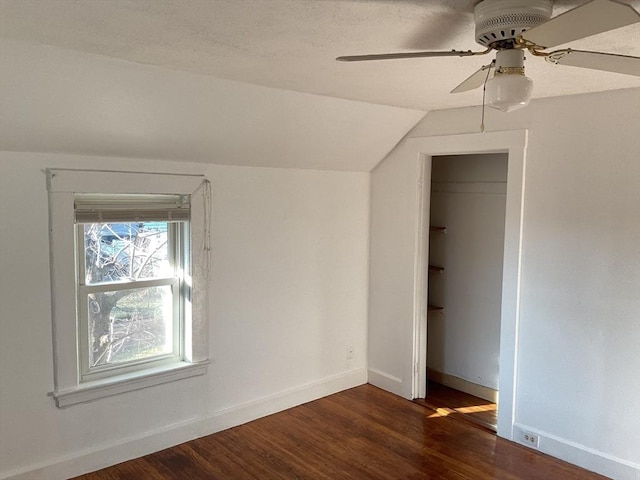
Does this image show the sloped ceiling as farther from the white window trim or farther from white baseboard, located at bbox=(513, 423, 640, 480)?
white baseboard, located at bbox=(513, 423, 640, 480)

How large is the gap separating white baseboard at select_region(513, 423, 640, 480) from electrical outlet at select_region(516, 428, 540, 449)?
19 millimetres

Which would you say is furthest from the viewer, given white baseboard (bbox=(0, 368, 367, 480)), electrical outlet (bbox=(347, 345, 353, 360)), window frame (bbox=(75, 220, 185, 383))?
electrical outlet (bbox=(347, 345, 353, 360))

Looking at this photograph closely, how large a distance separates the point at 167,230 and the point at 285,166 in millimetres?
962

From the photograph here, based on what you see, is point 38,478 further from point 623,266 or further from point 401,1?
point 623,266

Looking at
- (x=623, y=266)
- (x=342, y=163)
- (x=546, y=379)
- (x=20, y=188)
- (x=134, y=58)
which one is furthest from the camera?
(x=342, y=163)

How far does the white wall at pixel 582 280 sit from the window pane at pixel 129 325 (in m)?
2.34

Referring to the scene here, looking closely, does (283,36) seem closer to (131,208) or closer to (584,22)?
(584,22)

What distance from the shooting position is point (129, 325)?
132 inches

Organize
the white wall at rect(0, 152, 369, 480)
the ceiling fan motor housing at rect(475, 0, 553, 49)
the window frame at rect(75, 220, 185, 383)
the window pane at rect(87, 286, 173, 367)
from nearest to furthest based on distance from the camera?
the ceiling fan motor housing at rect(475, 0, 553, 49) → the white wall at rect(0, 152, 369, 480) → the window frame at rect(75, 220, 185, 383) → the window pane at rect(87, 286, 173, 367)

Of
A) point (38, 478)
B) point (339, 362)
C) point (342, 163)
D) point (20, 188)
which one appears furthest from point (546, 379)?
point (20, 188)

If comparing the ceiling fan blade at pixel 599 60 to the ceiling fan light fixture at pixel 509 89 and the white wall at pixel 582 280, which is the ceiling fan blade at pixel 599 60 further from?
the white wall at pixel 582 280

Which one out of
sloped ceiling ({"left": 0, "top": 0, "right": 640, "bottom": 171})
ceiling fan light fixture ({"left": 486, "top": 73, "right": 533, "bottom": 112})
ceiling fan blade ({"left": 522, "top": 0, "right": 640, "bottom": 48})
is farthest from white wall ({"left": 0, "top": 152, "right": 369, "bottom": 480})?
ceiling fan blade ({"left": 522, "top": 0, "right": 640, "bottom": 48})

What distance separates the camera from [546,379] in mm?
3355

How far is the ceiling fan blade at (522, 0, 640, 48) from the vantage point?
1.21 m
